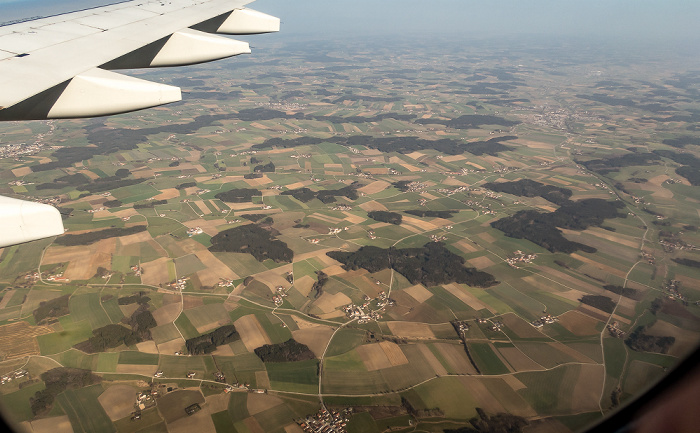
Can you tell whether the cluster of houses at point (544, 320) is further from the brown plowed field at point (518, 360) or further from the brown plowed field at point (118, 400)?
the brown plowed field at point (118, 400)

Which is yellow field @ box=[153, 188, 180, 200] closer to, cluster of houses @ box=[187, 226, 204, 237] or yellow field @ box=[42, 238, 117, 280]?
cluster of houses @ box=[187, 226, 204, 237]

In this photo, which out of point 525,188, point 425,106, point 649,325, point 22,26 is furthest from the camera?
point 425,106

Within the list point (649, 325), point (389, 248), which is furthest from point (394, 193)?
point (649, 325)

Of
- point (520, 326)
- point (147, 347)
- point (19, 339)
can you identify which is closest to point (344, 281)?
point (520, 326)

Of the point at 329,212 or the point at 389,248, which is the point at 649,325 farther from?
the point at 329,212

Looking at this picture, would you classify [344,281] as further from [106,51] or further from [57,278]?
[106,51]

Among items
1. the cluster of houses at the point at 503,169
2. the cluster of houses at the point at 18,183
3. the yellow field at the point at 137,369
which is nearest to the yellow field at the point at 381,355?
the yellow field at the point at 137,369
